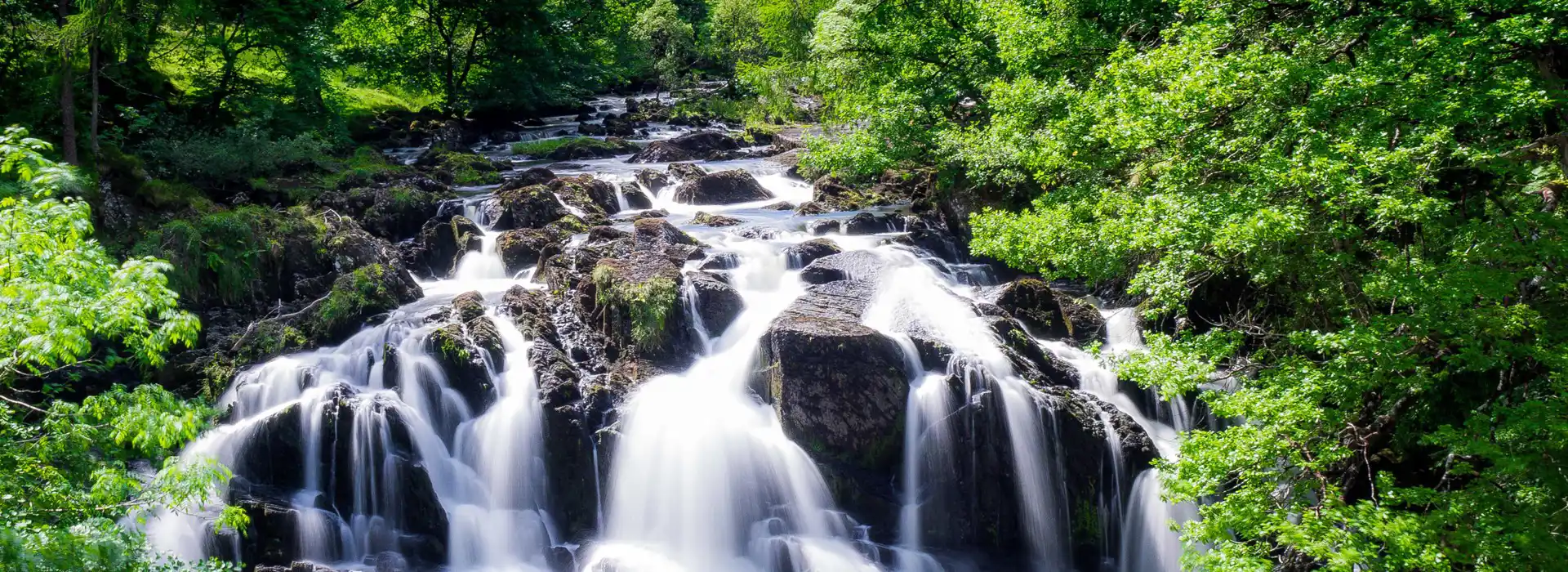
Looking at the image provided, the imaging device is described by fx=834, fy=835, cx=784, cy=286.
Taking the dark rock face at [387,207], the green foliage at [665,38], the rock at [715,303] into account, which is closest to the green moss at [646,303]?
the rock at [715,303]

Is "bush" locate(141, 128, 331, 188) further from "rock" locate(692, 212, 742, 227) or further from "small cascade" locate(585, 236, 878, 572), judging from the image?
"small cascade" locate(585, 236, 878, 572)

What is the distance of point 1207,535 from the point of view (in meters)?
7.46

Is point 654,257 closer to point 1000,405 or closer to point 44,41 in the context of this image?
point 1000,405

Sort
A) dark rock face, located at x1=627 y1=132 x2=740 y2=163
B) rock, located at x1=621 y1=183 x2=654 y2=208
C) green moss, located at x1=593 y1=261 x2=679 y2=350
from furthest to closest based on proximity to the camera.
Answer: dark rock face, located at x1=627 y1=132 x2=740 y2=163
rock, located at x1=621 y1=183 x2=654 y2=208
green moss, located at x1=593 y1=261 x2=679 y2=350

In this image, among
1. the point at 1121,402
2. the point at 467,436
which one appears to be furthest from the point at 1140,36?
the point at 467,436

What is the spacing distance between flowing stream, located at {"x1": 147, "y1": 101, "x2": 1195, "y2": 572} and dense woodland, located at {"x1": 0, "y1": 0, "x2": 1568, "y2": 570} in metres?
1.26

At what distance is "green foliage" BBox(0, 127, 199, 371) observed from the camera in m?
5.78

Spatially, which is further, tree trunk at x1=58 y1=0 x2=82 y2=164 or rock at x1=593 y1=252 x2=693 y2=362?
tree trunk at x1=58 y1=0 x2=82 y2=164

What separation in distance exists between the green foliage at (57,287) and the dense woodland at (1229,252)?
0.11 feet

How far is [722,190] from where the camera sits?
24.3m

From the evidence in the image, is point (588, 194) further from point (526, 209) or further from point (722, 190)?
point (722, 190)

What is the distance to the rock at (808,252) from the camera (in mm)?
17062

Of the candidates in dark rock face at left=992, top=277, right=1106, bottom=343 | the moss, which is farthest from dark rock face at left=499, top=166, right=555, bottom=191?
dark rock face at left=992, top=277, right=1106, bottom=343

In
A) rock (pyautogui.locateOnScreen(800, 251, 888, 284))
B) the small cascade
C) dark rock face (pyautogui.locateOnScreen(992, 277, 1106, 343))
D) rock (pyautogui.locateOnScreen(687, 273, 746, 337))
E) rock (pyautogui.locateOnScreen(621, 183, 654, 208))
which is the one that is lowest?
the small cascade
